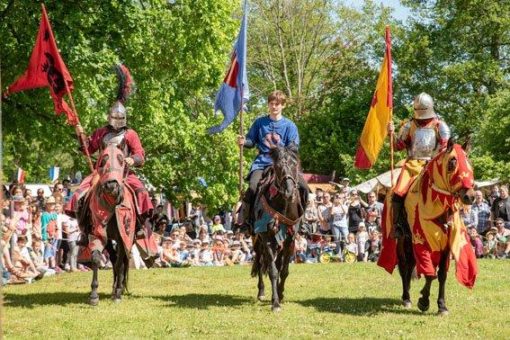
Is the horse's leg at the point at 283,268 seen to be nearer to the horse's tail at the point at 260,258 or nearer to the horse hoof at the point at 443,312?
the horse's tail at the point at 260,258

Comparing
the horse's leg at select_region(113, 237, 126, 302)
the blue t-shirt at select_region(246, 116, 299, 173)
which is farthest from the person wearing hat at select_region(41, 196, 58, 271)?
the blue t-shirt at select_region(246, 116, 299, 173)

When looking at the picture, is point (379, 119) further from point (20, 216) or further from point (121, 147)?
point (20, 216)

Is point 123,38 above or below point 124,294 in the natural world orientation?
above

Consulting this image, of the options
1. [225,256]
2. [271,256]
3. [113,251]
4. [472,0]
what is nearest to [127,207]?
[113,251]

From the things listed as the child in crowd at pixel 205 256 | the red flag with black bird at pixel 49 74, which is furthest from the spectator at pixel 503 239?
the red flag with black bird at pixel 49 74

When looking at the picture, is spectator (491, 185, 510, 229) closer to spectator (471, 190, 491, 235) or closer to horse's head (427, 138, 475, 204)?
spectator (471, 190, 491, 235)

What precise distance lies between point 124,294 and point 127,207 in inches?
71.2

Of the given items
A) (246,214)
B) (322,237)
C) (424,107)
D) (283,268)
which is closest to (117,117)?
(246,214)

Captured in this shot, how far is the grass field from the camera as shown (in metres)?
9.68

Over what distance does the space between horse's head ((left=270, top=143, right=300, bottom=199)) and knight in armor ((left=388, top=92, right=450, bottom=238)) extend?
4.61 feet

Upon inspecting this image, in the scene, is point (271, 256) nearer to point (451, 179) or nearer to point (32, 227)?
point (451, 179)

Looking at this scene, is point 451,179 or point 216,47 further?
point 216,47

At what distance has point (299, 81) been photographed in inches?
1950

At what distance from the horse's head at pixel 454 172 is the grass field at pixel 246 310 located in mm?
A: 1541
